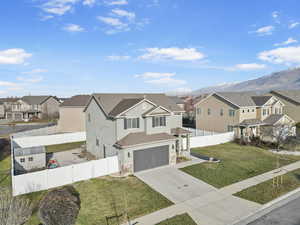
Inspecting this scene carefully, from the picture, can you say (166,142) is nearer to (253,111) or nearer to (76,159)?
(76,159)

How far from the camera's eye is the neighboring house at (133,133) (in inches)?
759

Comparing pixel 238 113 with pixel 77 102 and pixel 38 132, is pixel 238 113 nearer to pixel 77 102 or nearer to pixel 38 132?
pixel 77 102

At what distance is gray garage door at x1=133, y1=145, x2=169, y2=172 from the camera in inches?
764

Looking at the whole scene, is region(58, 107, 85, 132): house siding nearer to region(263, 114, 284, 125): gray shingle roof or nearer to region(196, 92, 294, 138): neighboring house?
region(196, 92, 294, 138): neighboring house

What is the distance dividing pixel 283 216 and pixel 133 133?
545 inches

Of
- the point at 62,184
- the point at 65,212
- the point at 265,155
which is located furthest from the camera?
the point at 265,155

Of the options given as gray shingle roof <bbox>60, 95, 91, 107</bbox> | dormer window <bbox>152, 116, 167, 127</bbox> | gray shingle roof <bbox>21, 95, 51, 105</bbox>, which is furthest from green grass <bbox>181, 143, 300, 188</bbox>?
gray shingle roof <bbox>21, 95, 51, 105</bbox>

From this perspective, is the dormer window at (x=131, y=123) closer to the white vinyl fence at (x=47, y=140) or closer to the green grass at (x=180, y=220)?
the green grass at (x=180, y=220)

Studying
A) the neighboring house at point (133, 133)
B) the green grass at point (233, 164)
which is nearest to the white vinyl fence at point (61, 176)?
the neighboring house at point (133, 133)

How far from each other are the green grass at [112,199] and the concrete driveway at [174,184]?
719 millimetres

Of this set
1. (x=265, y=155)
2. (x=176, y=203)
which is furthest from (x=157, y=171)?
(x=265, y=155)

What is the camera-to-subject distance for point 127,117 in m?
20.4

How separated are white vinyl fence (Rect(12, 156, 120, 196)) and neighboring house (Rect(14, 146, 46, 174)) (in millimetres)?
→ 5338

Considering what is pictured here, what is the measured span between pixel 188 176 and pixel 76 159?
13583 mm
